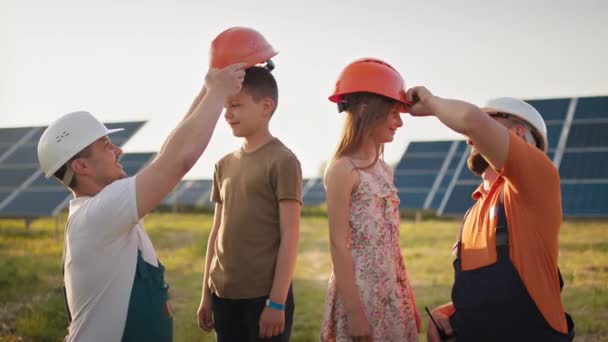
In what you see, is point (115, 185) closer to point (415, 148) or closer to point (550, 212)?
point (550, 212)

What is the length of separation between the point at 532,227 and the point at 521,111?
0.48m

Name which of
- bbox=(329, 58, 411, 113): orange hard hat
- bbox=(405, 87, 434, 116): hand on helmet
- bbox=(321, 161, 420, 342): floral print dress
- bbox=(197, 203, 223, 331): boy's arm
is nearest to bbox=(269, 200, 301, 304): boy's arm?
bbox=(321, 161, 420, 342): floral print dress

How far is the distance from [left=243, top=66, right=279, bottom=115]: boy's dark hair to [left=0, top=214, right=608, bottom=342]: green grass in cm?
232

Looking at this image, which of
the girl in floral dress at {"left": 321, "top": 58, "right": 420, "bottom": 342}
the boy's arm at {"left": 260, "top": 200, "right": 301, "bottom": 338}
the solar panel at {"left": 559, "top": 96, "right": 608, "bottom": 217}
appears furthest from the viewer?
the solar panel at {"left": 559, "top": 96, "right": 608, "bottom": 217}

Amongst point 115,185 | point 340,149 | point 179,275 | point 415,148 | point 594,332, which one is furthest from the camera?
point 415,148

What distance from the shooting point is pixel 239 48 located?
2885 mm

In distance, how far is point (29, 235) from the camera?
41.3ft

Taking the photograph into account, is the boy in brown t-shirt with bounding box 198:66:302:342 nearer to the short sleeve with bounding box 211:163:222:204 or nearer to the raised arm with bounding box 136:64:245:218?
the short sleeve with bounding box 211:163:222:204

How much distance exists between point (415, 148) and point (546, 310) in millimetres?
13968

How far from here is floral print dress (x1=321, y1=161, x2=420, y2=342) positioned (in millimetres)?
2861

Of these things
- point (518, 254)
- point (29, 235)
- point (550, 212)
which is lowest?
point (29, 235)

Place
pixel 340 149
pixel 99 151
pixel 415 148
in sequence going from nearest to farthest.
→ pixel 99 151 → pixel 340 149 → pixel 415 148

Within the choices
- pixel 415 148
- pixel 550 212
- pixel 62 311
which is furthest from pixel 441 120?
pixel 415 148

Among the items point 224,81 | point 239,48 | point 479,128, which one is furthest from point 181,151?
point 479,128
